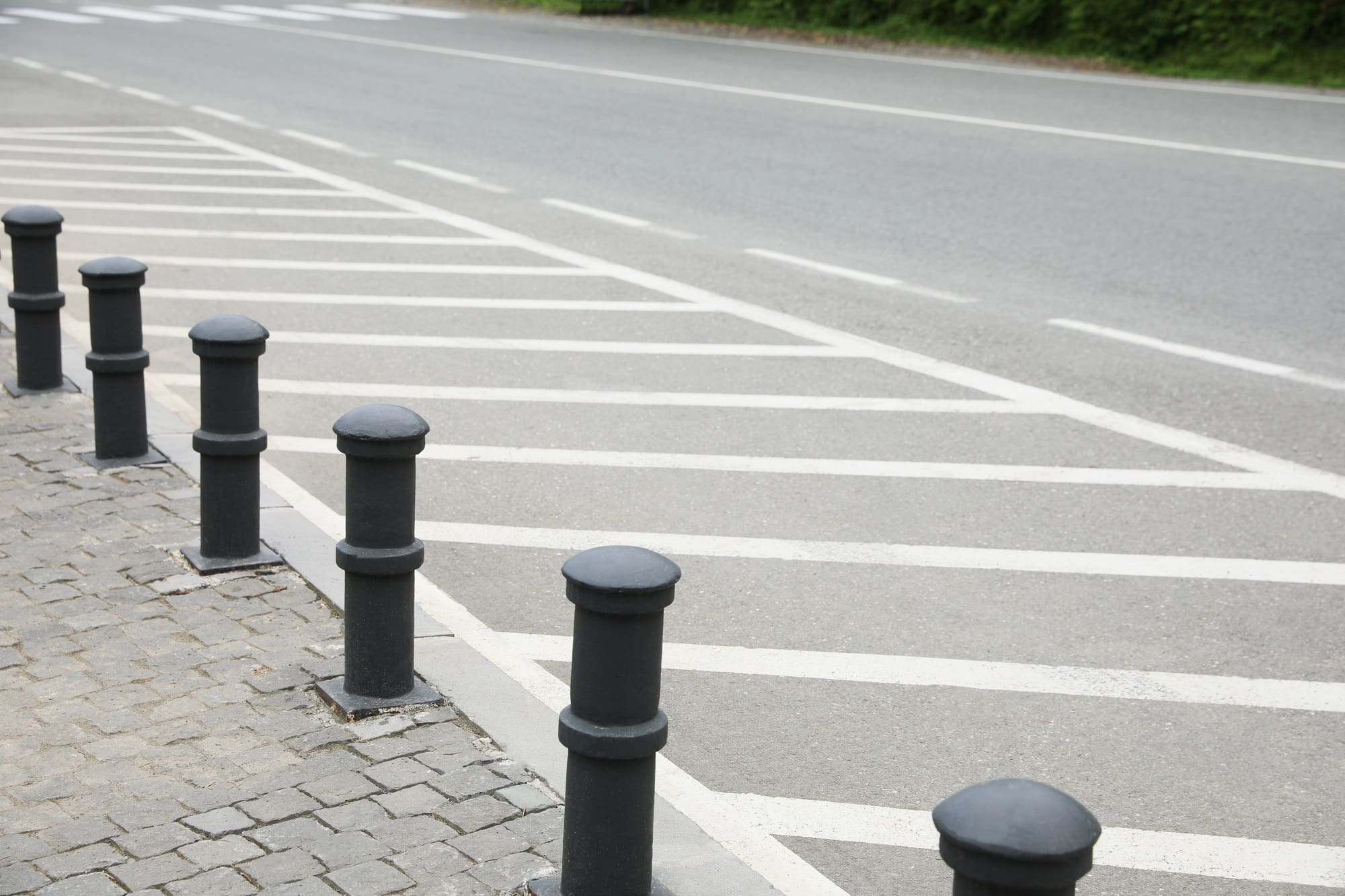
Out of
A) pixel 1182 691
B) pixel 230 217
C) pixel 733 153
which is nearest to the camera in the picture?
pixel 1182 691

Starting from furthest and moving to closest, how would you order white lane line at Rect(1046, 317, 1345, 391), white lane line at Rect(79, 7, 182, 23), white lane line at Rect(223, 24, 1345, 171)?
white lane line at Rect(79, 7, 182, 23), white lane line at Rect(223, 24, 1345, 171), white lane line at Rect(1046, 317, 1345, 391)

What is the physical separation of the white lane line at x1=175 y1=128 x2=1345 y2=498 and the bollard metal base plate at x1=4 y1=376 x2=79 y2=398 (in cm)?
380

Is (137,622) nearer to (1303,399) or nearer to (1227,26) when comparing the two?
(1303,399)

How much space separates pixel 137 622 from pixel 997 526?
3.32 m

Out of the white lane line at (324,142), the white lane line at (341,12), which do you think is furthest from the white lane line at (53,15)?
the white lane line at (324,142)

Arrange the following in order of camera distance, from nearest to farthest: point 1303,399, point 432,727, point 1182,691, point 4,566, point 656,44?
1. point 432,727
2. point 1182,691
3. point 4,566
4. point 1303,399
5. point 656,44

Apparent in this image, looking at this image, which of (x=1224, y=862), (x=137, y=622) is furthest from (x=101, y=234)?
(x=1224, y=862)

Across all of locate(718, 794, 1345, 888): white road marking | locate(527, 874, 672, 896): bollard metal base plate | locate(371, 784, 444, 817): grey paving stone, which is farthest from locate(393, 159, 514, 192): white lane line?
locate(527, 874, 672, 896): bollard metal base plate

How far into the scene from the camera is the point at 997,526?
247 inches

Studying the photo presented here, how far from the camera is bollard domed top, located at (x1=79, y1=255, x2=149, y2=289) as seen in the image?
20.3 ft

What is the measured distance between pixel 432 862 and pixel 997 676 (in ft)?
6.78

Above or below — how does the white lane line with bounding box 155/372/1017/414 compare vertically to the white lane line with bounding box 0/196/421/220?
below

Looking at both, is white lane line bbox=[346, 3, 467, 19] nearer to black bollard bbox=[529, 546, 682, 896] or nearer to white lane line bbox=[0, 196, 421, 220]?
white lane line bbox=[0, 196, 421, 220]

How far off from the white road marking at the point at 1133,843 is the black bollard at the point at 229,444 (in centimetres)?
226
